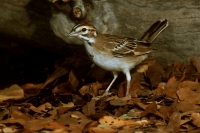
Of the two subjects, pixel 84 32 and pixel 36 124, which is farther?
pixel 84 32

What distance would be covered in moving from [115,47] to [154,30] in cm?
52

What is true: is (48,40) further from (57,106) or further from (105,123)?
(105,123)

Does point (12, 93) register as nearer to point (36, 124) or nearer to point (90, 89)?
point (90, 89)

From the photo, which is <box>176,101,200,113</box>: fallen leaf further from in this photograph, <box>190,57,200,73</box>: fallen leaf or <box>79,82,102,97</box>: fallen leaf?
<box>79,82,102,97</box>: fallen leaf

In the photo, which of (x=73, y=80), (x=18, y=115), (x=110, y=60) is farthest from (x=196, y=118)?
(x=73, y=80)

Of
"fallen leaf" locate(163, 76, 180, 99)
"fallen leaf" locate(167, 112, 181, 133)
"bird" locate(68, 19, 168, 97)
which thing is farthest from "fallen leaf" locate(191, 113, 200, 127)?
"bird" locate(68, 19, 168, 97)

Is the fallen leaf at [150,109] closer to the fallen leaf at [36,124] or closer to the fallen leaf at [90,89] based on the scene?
the fallen leaf at [36,124]

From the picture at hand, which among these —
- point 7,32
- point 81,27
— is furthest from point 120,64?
point 7,32

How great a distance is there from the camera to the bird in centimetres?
570

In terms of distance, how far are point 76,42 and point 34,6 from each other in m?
0.84

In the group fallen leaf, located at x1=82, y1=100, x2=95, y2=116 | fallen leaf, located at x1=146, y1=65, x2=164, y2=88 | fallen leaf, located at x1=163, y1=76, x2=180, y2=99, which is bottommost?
fallen leaf, located at x1=82, y1=100, x2=95, y2=116

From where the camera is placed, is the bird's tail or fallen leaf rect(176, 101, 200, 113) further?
the bird's tail

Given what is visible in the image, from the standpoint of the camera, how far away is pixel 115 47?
19.1 feet

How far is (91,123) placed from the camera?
4703 mm
